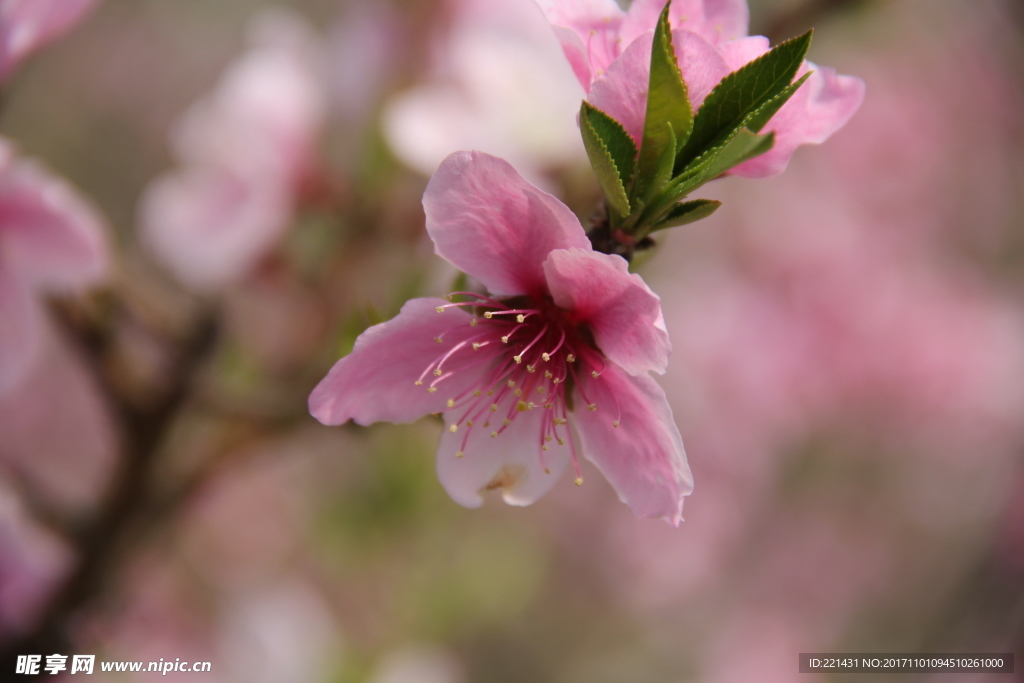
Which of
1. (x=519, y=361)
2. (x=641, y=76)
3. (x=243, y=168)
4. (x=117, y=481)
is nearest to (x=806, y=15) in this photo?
(x=641, y=76)

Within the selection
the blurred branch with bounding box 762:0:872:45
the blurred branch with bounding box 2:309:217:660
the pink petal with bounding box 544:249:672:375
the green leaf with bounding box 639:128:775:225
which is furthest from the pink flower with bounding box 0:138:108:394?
the blurred branch with bounding box 762:0:872:45

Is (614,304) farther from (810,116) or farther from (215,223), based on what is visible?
(215,223)

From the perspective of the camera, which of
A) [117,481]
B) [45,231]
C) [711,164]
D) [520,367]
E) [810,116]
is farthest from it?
[117,481]

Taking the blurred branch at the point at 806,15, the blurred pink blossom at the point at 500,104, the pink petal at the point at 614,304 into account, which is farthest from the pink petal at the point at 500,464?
the blurred branch at the point at 806,15

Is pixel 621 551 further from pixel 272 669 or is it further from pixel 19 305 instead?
pixel 19 305

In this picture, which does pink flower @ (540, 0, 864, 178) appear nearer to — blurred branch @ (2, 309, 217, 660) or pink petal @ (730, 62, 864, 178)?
pink petal @ (730, 62, 864, 178)

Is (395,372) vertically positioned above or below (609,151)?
below
